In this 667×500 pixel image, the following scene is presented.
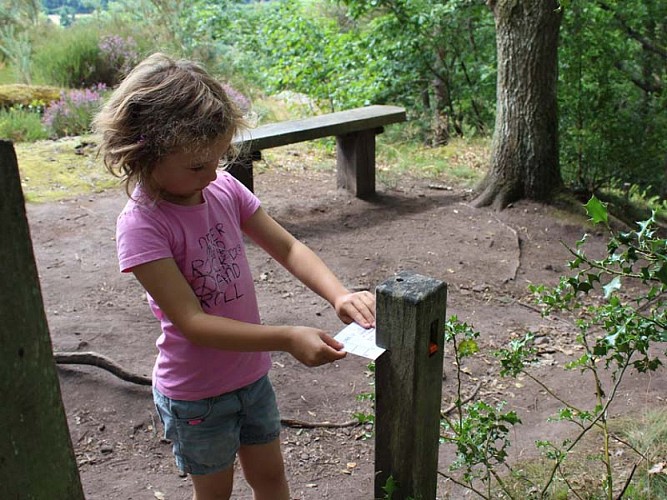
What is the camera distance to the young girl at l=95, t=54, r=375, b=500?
1679 mm

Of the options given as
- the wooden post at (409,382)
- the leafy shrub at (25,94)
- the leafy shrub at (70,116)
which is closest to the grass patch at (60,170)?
the leafy shrub at (70,116)

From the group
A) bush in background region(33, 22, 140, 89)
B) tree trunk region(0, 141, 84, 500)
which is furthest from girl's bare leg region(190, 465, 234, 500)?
bush in background region(33, 22, 140, 89)

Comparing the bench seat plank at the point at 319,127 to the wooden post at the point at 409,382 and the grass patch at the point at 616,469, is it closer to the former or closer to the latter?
the grass patch at the point at 616,469

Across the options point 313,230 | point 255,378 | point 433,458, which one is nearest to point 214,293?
point 255,378

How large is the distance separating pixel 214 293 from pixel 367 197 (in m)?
4.60

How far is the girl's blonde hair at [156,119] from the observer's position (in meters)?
1.68

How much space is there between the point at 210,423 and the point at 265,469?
282 mm

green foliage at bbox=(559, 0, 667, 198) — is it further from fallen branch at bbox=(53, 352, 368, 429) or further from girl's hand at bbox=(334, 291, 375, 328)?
girl's hand at bbox=(334, 291, 375, 328)

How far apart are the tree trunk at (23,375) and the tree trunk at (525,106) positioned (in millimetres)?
4979

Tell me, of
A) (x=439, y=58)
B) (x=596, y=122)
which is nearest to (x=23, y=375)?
(x=596, y=122)

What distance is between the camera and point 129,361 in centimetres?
356

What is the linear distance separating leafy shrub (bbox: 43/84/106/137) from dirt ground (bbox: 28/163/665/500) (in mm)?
2195

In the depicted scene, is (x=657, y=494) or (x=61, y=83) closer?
(x=657, y=494)

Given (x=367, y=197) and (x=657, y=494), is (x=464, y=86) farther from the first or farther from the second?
(x=657, y=494)
